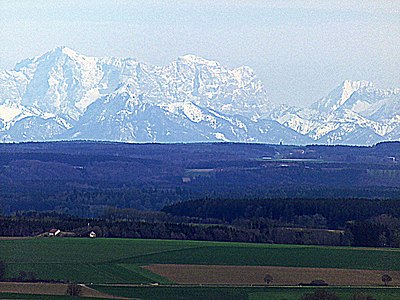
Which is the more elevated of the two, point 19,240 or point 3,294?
point 19,240

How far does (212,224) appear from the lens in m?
103

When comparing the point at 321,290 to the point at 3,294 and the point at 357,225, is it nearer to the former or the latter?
the point at 3,294

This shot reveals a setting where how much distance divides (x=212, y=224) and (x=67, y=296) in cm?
4528

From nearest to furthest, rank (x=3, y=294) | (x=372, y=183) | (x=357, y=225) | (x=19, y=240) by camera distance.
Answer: (x=3, y=294) → (x=19, y=240) → (x=357, y=225) → (x=372, y=183)

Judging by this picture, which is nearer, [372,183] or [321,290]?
[321,290]

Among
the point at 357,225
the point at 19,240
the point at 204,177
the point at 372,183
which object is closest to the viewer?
the point at 19,240

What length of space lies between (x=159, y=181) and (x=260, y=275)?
102370mm

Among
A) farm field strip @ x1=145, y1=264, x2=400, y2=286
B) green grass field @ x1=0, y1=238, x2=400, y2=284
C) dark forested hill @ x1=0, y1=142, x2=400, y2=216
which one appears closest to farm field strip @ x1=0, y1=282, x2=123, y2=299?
green grass field @ x1=0, y1=238, x2=400, y2=284

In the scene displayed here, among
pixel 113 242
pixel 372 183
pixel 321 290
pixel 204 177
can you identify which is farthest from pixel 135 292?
pixel 204 177

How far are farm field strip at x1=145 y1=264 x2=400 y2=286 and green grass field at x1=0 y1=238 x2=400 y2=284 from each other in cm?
134

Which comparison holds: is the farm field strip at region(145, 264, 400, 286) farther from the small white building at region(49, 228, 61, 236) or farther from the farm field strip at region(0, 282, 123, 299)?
the small white building at region(49, 228, 61, 236)

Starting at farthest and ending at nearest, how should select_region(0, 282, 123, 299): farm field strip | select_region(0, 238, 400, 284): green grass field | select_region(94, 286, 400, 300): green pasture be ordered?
select_region(0, 238, 400, 284): green grass field, select_region(94, 286, 400, 300): green pasture, select_region(0, 282, 123, 299): farm field strip

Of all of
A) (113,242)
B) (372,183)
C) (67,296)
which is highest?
(372,183)

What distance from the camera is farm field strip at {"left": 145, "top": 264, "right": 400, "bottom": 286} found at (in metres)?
68.8
